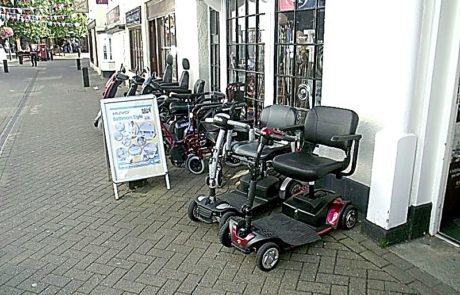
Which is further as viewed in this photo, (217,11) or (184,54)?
(184,54)

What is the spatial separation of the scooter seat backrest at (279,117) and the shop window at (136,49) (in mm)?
10135

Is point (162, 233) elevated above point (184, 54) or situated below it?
below

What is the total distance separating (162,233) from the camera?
3.69 metres

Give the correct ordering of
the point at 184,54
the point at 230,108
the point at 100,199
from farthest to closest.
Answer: the point at 184,54
the point at 230,108
the point at 100,199

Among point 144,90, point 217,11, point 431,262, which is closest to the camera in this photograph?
point 431,262

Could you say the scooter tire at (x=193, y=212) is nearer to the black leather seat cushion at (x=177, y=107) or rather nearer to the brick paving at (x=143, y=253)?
the brick paving at (x=143, y=253)

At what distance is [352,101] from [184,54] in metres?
5.27

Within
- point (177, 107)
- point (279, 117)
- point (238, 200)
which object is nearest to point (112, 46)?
point (177, 107)

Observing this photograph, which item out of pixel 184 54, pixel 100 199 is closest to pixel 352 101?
pixel 100 199

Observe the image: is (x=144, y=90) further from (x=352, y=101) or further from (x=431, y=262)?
(x=431, y=262)

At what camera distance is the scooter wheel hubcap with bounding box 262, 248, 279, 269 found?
304 cm

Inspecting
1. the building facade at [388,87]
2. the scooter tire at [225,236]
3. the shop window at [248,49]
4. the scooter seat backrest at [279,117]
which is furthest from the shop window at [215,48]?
the scooter tire at [225,236]

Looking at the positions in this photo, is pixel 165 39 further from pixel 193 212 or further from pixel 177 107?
pixel 193 212

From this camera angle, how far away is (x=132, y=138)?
462cm
